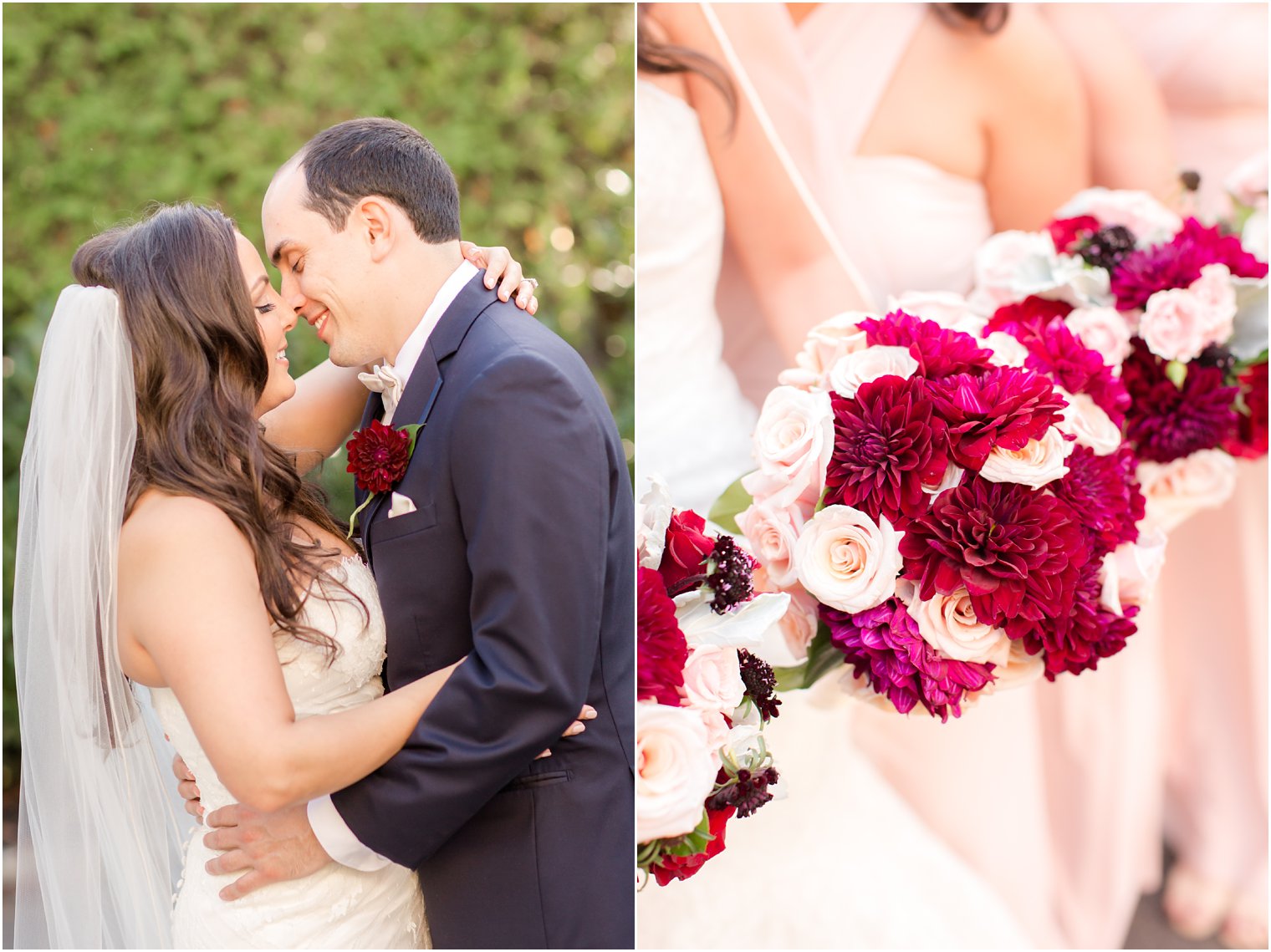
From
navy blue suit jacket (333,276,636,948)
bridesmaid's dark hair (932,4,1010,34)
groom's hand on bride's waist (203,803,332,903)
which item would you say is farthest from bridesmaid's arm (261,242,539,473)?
bridesmaid's dark hair (932,4,1010,34)

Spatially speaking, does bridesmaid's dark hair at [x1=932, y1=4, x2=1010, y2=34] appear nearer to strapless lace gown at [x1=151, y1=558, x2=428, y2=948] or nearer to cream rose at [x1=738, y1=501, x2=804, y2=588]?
cream rose at [x1=738, y1=501, x2=804, y2=588]

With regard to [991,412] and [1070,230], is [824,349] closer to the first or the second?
[991,412]

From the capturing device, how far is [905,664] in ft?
5.82

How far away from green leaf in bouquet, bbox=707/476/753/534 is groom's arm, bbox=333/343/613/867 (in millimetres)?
459

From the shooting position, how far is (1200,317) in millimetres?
2176

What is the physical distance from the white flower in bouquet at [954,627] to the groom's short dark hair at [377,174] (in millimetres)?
1083

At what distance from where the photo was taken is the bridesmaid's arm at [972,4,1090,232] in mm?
2539

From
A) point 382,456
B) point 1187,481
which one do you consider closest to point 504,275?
point 382,456

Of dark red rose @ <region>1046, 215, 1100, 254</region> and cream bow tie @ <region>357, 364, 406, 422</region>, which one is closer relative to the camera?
cream bow tie @ <region>357, 364, 406, 422</region>

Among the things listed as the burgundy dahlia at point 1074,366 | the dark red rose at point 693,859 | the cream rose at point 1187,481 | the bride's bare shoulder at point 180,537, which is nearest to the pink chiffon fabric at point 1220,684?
the cream rose at point 1187,481

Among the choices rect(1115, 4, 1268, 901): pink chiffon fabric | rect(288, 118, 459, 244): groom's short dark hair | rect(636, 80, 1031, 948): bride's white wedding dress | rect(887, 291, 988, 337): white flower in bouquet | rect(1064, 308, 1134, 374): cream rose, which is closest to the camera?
rect(288, 118, 459, 244): groom's short dark hair

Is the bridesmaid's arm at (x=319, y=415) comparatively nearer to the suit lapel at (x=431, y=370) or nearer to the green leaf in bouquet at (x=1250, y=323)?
the suit lapel at (x=431, y=370)

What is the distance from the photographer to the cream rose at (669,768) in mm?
1549

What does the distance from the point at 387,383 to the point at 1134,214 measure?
5.44 feet
